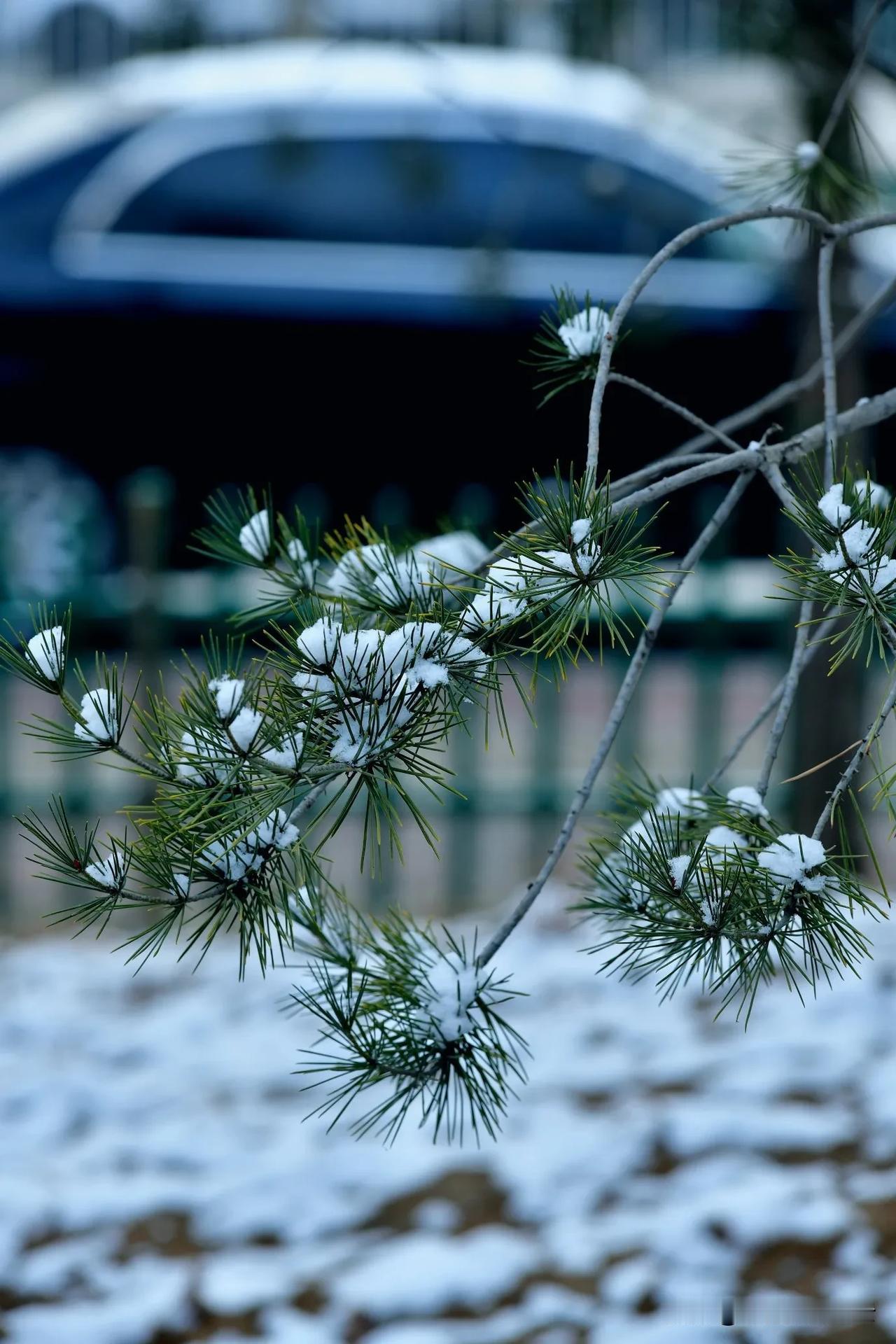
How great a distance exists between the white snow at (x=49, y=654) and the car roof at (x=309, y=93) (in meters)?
4.45

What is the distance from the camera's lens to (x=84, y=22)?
13.4m

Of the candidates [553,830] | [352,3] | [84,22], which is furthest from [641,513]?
A: [84,22]

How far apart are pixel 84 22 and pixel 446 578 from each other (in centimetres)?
1413

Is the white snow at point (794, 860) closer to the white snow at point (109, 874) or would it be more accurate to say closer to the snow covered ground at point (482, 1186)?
the white snow at point (109, 874)

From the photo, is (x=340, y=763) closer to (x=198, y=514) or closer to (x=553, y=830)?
(x=553, y=830)

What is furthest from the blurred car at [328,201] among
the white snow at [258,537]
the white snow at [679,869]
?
the white snow at [679,869]

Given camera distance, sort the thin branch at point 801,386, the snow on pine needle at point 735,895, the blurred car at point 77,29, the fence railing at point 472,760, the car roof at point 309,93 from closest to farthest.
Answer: the snow on pine needle at point 735,895 → the thin branch at point 801,386 → the fence railing at point 472,760 → the car roof at point 309,93 → the blurred car at point 77,29

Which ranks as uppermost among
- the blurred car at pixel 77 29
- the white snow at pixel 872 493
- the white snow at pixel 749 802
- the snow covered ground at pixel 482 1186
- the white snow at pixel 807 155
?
the blurred car at pixel 77 29

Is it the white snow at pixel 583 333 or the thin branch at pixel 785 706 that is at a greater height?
the white snow at pixel 583 333

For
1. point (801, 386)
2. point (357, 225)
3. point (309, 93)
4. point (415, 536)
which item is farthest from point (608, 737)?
point (309, 93)

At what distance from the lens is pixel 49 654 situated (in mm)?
1066

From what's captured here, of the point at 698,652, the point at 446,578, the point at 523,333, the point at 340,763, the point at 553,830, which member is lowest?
the point at 340,763

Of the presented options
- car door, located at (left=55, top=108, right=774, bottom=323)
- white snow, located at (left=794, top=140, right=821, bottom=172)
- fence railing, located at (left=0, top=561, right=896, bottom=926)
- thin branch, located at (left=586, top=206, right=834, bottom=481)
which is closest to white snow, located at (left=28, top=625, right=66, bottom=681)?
thin branch, located at (left=586, top=206, right=834, bottom=481)

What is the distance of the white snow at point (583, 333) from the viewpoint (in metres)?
1.30
